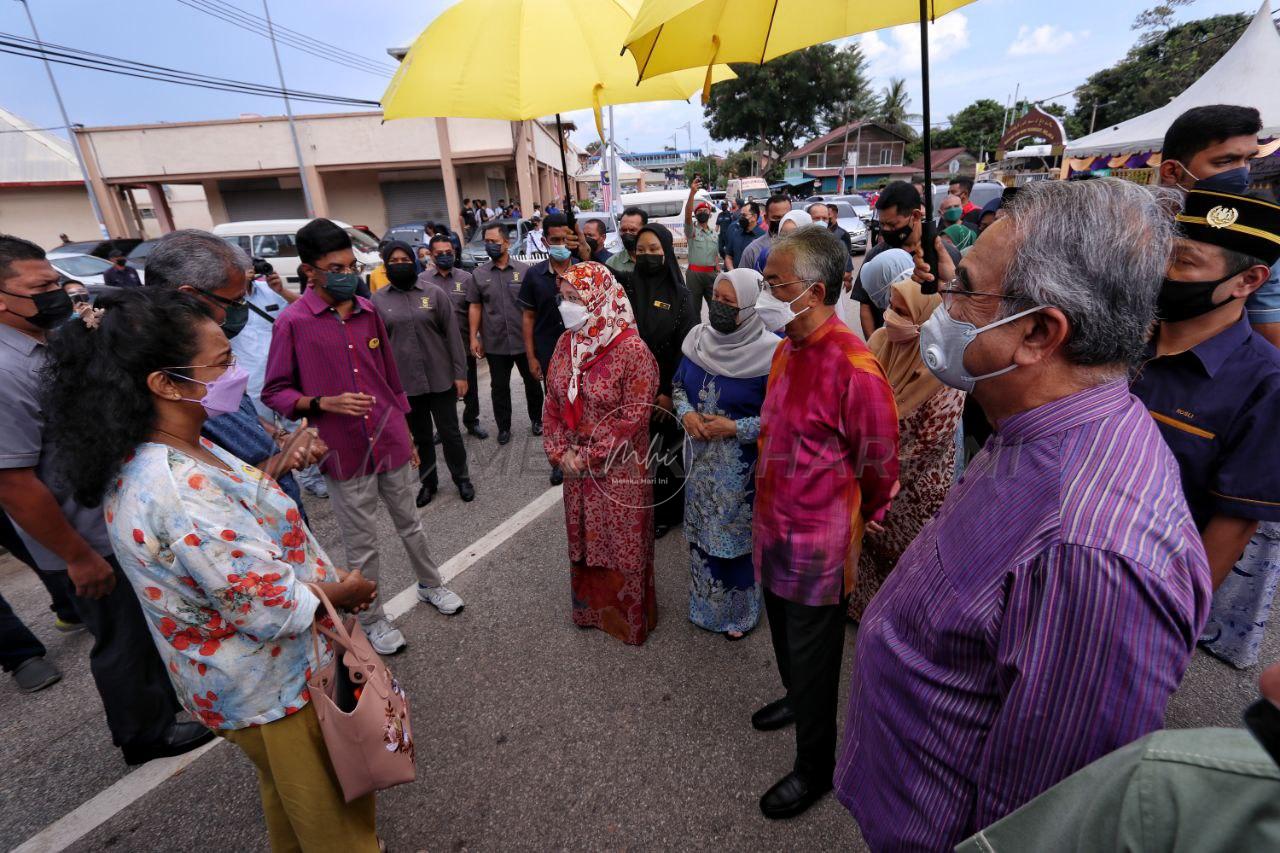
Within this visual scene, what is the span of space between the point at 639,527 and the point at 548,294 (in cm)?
268

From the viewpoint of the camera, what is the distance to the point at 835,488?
73.9 inches

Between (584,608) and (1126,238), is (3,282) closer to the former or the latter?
(584,608)

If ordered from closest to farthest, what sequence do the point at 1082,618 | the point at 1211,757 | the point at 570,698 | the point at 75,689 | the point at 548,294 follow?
the point at 1211,757 < the point at 1082,618 < the point at 570,698 < the point at 75,689 < the point at 548,294

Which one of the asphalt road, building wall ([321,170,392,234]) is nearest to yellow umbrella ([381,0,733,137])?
the asphalt road

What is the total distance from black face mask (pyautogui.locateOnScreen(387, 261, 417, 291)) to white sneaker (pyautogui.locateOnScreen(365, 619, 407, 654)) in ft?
8.07

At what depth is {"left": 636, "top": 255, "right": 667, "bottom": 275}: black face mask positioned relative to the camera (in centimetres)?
371

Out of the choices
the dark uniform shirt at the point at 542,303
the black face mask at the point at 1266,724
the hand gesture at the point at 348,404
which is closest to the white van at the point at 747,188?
the dark uniform shirt at the point at 542,303

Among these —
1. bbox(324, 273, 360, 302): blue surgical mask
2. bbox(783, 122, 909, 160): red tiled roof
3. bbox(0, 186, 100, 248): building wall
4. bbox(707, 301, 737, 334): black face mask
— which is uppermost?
bbox(783, 122, 909, 160): red tiled roof

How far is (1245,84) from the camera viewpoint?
808 cm

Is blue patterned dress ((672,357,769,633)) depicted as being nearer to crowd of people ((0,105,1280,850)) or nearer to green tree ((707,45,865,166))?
crowd of people ((0,105,1280,850))

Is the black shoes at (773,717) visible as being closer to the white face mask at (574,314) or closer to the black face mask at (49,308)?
the white face mask at (574,314)

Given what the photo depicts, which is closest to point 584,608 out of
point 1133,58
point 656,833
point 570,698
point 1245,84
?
point 570,698

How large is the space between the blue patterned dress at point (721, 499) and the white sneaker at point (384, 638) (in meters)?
1.50

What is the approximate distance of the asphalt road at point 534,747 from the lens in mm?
2006
